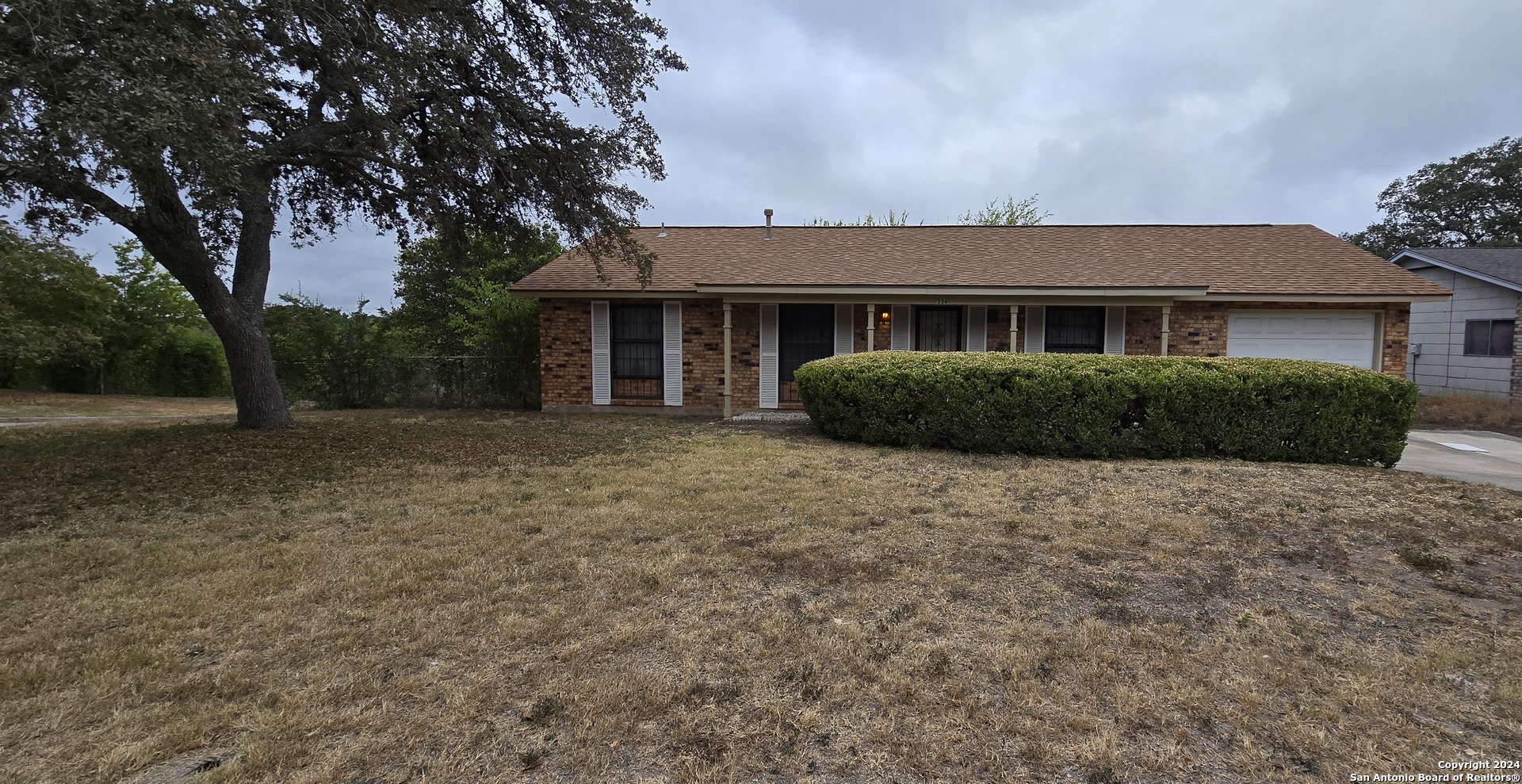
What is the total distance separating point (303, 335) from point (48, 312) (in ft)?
29.6

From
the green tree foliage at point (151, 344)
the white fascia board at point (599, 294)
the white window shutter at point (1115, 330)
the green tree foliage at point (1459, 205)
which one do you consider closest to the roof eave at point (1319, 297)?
the white window shutter at point (1115, 330)

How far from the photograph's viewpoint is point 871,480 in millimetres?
6121

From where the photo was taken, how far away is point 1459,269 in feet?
46.2

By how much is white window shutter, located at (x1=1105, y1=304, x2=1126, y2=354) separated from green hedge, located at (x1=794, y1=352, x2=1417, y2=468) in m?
4.13

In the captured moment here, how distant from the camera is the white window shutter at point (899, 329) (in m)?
12.2

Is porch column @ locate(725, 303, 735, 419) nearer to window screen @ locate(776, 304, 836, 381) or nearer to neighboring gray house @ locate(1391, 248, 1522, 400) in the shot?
window screen @ locate(776, 304, 836, 381)

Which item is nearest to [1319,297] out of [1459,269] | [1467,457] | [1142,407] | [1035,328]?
[1467,457]

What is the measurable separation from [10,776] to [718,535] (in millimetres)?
3146

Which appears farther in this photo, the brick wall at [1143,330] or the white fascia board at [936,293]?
the brick wall at [1143,330]

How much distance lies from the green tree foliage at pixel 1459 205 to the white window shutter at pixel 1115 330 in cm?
2478

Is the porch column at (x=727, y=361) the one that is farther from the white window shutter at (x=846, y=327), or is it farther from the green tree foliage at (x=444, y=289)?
the green tree foliage at (x=444, y=289)

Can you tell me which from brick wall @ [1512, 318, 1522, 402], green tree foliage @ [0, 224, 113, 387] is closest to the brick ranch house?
brick wall @ [1512, 318, 1522, 402]

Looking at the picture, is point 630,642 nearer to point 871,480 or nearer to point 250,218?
point 871,480

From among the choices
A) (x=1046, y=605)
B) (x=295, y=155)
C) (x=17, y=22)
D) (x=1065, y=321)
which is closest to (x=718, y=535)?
(x=1046, y=605)
